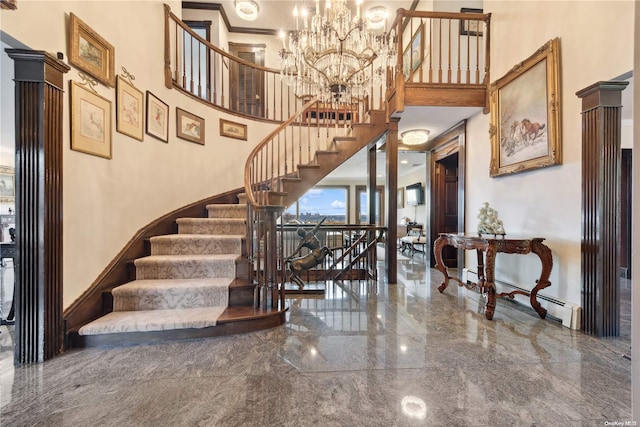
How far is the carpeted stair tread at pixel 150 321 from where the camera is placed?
6.55ft

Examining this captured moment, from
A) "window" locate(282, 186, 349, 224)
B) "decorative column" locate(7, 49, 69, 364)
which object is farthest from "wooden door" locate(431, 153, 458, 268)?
"window" locate(282, 186, 349, 224)

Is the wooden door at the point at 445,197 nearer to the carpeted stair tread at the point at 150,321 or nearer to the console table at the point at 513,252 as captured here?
the console table at the point at 513,252

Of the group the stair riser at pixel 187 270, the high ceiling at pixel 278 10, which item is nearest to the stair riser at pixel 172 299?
the stair riser at pixel 187 270

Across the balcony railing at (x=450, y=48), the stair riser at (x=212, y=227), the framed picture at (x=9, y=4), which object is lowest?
the stair riser at (x=212, y=227)

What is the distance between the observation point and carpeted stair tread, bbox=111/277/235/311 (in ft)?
7.54

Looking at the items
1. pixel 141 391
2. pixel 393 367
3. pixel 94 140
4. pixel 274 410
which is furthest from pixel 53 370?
pixel 393 367

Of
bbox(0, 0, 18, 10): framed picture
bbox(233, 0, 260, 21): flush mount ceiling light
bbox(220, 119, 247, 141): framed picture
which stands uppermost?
bbox(233, 0, 260, 21): flush mount ceiling light

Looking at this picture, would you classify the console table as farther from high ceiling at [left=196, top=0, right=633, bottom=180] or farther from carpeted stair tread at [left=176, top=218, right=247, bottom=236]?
carpeted stair tread at [left=176, top=218, right=247, bottom=236]

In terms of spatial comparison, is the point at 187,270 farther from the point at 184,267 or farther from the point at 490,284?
the point at 490,284

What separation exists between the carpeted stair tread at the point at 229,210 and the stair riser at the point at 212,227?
355mm

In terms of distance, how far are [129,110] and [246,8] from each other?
335 cm

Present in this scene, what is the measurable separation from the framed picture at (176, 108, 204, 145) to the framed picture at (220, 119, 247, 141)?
0.36 meters

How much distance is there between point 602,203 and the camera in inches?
81.6

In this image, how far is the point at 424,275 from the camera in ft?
14.4
